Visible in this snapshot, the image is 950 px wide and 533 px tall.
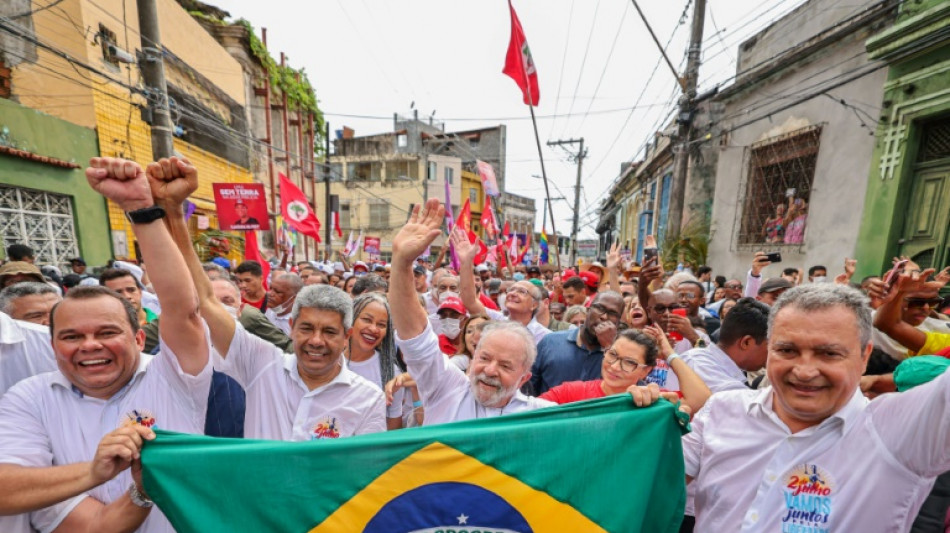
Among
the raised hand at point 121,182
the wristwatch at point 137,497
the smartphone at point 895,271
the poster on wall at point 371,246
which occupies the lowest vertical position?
the poster on wall at point 371,246

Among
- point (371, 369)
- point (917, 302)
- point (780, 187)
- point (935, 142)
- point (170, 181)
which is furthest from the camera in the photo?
point (780, 187)

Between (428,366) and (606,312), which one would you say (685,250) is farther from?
(428,366)

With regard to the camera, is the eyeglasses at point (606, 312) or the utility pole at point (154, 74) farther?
the utility pole at point (154, 74)

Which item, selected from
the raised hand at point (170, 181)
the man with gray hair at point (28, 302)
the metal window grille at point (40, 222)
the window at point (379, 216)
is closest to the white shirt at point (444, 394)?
the raised hand at point (170, 181)

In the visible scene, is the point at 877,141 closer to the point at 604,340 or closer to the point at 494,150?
the point at 604,340

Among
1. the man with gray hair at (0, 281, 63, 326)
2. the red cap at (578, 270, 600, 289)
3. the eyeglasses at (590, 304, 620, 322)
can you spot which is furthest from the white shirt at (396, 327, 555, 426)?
the red cap at (578, 270, 600, 289)

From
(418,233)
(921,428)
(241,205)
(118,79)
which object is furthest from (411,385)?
(118,79)

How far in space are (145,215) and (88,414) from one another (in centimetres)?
83

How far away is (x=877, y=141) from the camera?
24.9ft

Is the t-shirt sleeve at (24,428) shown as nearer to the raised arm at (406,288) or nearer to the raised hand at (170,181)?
the raised hand at (170,181)

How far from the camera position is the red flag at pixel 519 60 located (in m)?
9.51

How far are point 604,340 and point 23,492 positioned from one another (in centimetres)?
331

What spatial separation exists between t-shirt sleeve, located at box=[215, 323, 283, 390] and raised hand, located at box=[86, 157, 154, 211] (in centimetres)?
76

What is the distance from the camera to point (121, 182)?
1.88 metres
